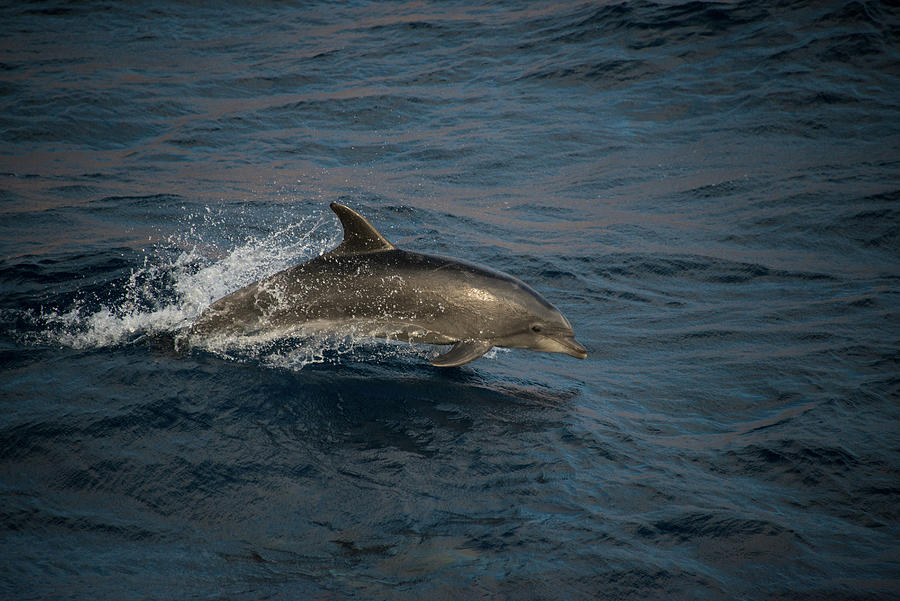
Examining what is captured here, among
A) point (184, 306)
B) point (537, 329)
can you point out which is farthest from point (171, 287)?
point (537, 329)

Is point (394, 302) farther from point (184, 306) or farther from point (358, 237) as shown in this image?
point (184, 306)

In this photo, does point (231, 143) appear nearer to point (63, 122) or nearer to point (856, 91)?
point (63, 122)

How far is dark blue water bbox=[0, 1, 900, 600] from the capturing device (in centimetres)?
482

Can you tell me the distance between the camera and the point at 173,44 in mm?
21844

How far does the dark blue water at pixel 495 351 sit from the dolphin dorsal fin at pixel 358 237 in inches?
44.9

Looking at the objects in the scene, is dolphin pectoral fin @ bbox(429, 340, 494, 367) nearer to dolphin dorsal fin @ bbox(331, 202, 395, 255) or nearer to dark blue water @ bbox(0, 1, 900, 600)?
dark blue water @ bbox(0, 1, 900, 600)

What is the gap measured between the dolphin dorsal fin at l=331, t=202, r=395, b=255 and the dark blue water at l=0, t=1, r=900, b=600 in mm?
1141

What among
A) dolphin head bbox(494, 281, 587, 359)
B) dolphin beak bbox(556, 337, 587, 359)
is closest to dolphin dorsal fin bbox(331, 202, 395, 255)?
dolphin head bbox(494, 281, 587, 359)

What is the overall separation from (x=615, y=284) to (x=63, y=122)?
39.2 feet

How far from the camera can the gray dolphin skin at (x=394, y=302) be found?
7094 mm

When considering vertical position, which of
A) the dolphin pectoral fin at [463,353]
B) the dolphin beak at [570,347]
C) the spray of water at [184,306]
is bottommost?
the dolphin beak at [570,347]

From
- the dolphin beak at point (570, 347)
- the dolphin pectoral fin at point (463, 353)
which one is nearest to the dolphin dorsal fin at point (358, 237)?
the dolphin pectoral fin at point (463, 353)

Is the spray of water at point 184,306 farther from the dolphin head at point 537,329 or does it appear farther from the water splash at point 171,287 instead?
the dolphin head at point 537,329

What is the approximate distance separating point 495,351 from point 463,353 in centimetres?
154
